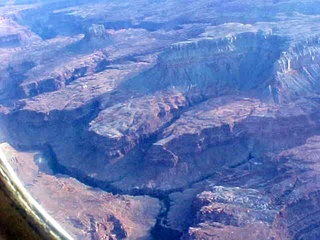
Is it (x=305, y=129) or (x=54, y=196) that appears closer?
(x=54, y=196)

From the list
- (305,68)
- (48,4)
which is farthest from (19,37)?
(305,68)

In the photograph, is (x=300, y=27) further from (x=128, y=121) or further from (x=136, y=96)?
(x=128, y=121)

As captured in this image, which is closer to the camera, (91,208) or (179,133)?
(91,208)

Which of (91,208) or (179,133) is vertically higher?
(179,133)

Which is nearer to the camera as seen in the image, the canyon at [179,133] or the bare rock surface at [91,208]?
the canyon at [179,133]

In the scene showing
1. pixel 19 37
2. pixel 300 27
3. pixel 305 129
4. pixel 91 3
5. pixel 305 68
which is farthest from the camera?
pixel 91 3

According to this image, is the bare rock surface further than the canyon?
Yes

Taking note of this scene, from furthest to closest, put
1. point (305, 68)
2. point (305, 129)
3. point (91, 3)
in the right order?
point (91, 3) → point (305, 68) → point (305, 129)

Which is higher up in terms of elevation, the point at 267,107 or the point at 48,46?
the point at 267,107
